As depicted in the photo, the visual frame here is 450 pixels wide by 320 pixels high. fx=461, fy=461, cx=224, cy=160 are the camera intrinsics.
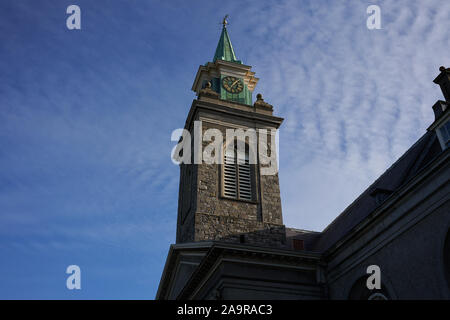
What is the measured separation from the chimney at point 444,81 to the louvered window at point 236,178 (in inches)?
426

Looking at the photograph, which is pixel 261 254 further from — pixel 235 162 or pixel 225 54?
pixel 225 54

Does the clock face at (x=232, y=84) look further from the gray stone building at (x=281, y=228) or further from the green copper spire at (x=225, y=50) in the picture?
the green copper spire at (x=225, y=50)

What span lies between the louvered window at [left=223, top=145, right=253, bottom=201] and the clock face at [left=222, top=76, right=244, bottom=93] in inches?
204

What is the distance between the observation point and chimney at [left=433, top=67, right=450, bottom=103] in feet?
51.6

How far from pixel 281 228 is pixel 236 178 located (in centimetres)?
352

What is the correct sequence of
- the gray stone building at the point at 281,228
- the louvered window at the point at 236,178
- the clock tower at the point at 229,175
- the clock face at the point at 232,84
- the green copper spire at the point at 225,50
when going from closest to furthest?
1. the gray stone building at the point at 281,228
2. the clock tower at the point at 229,175
3. the louvered window at the point at 236,178
4. the clock face at the point at 232,84
5. the green copper spire at the point at 225,50

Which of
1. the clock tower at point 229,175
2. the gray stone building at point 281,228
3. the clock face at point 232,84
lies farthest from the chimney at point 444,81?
the clock face at point 232,84

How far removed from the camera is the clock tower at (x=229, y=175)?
2228 centimetres

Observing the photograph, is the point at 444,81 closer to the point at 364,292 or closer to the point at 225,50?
the point at 364,292

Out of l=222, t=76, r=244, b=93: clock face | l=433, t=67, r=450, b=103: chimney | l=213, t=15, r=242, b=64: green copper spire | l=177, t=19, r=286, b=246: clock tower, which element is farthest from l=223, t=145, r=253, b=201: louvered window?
l=433, t=67, r=450, b=103: chimney

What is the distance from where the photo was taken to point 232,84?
28828 mm

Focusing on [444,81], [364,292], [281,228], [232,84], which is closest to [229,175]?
[281,228]
